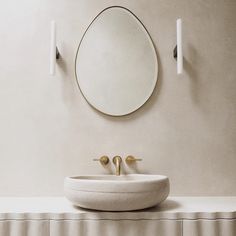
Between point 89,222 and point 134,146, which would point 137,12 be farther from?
point 89,222

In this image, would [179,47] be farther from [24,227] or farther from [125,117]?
[24,227]

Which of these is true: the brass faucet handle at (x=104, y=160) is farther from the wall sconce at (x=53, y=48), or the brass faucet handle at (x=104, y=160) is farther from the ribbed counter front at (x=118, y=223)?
the wall sconce at (x=53, y=48)

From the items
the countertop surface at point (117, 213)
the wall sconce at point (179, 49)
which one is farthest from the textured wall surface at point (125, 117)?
the countertop surface at point (117, 213)

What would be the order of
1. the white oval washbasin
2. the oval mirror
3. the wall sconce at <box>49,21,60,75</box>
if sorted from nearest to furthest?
1. the white oval washbasin
2. the wall sconce at <box>49,21,60,75</box>
3. the oval mirror

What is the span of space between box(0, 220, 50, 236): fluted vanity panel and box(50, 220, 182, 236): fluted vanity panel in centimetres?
3

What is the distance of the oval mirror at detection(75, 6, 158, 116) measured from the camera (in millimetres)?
1510

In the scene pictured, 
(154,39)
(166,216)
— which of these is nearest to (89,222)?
(166,216)

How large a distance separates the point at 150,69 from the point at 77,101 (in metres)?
0.46

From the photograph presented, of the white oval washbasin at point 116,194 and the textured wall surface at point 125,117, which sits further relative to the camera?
the textured wall surface at point 125,117

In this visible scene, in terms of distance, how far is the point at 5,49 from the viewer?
60.6 inches

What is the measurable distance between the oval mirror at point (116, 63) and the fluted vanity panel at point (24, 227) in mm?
676

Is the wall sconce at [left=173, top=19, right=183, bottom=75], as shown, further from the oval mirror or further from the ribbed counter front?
the ribbed counter front

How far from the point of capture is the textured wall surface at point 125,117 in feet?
4.85

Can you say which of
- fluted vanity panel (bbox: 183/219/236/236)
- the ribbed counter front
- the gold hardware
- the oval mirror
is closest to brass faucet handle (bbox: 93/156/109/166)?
the gold hardware
